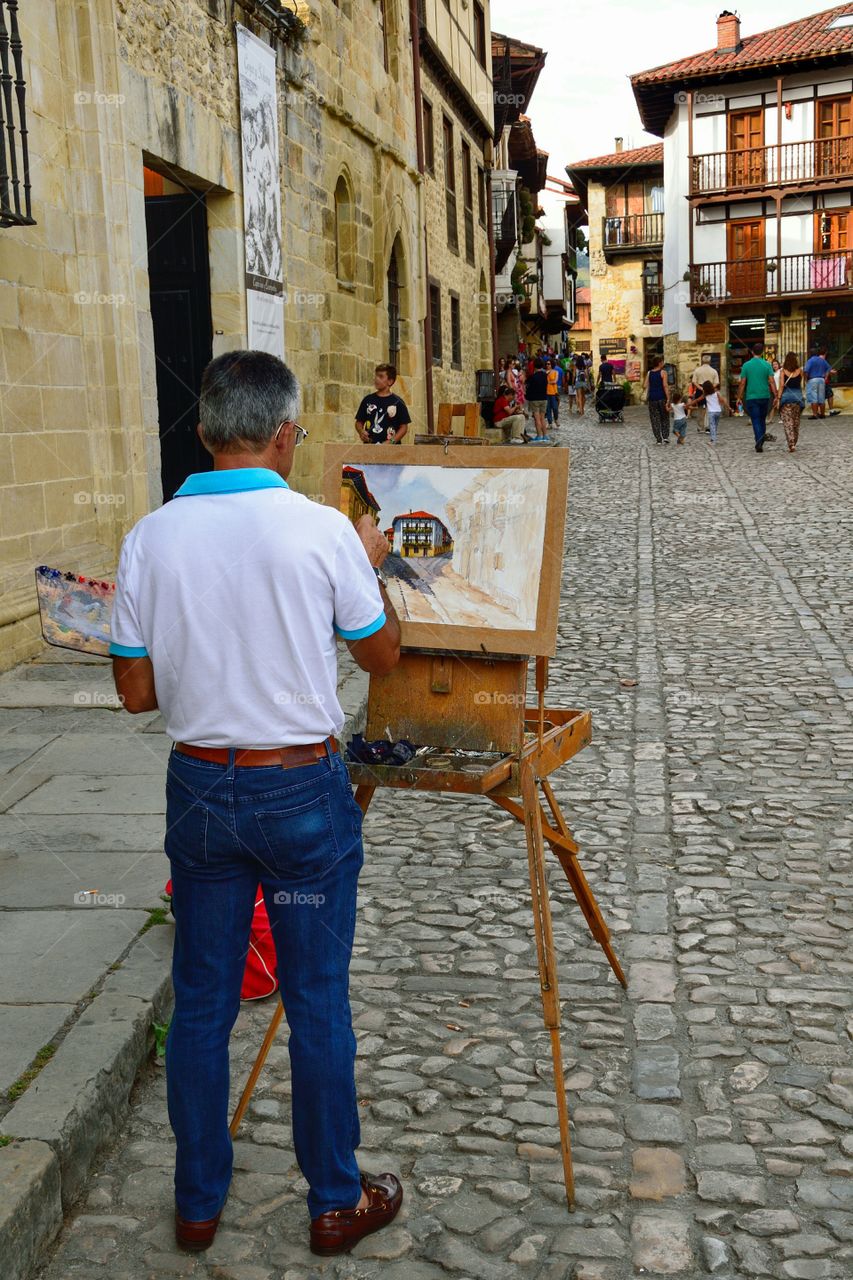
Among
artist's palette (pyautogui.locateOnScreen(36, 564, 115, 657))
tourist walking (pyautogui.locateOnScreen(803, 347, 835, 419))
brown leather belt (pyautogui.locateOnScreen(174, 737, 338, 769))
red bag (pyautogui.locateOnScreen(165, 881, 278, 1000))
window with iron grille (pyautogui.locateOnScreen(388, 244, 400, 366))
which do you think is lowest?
red bag (pyautogui.locateOnScreen(165, 881, 278, 1000))

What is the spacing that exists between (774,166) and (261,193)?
3223 cm

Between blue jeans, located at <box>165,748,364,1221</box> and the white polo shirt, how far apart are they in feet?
0.37

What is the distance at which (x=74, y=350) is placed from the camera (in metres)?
9.05

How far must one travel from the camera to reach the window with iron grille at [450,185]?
26.2 meters

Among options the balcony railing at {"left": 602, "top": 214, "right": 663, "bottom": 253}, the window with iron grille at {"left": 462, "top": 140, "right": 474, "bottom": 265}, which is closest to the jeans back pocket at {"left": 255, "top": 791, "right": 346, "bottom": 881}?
the window with iron grille at {"left": 462, "top": 140, "right": 474, "bottom": 265}

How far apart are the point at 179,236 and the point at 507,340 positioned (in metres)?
31.8

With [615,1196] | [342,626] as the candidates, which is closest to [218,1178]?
[615,1196]

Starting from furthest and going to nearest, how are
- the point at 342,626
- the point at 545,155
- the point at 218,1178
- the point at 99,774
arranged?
the point at 545,155 → the point at 99,774 → the point at 218,1178 → the point at 342,626

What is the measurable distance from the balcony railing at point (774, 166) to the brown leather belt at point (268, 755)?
4150 centimetres

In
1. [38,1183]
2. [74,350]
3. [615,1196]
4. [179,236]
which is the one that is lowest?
[615,1196]

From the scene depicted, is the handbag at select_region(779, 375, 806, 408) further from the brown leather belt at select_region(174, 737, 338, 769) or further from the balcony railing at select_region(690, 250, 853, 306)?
the brown leather belt at select_region(174, 737, 338, 769)

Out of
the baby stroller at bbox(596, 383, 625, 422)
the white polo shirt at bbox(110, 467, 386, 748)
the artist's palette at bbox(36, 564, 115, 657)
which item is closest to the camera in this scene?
the white polo shirt at bbox(110, 467, 386, 748)

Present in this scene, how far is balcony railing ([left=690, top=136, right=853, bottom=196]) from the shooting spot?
40.2 meters

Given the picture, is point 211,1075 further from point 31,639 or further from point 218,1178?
point 31,639
